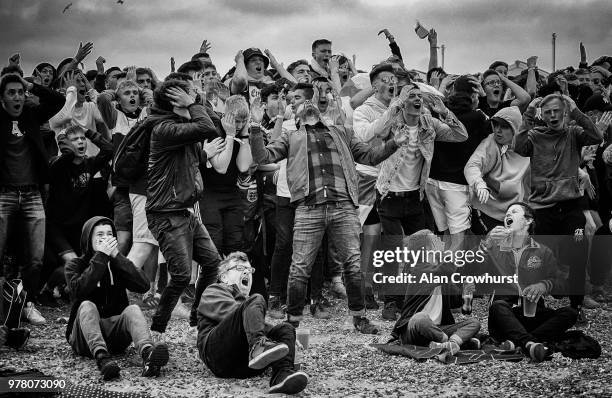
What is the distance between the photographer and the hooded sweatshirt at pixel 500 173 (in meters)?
9.99

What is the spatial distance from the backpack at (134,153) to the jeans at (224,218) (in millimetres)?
1108

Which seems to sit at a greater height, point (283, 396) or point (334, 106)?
point (334, 106)

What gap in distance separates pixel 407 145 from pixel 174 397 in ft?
13.9

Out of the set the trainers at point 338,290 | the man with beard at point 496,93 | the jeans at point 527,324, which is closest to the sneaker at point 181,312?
the trainers at point 338,290

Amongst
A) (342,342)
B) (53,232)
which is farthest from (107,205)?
(342,342)

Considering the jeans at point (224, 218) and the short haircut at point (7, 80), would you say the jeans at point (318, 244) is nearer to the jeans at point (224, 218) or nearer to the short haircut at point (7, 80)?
the jeans at point (224, 218)

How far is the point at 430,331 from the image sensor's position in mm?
7500

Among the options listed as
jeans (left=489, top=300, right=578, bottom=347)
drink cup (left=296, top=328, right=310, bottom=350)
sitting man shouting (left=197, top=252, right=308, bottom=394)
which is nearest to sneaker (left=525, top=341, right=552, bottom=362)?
jeans (left=489, top=300, right=578, bottom=347)

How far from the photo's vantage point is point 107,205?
10.2m

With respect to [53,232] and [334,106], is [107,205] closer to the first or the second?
[53,232]

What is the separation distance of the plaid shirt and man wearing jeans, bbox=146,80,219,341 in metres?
1.17

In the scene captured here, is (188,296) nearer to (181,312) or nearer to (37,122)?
(181,312)

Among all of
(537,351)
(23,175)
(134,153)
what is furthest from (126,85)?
(537,351)

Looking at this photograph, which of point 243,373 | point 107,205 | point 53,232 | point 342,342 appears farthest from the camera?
point 107,205
